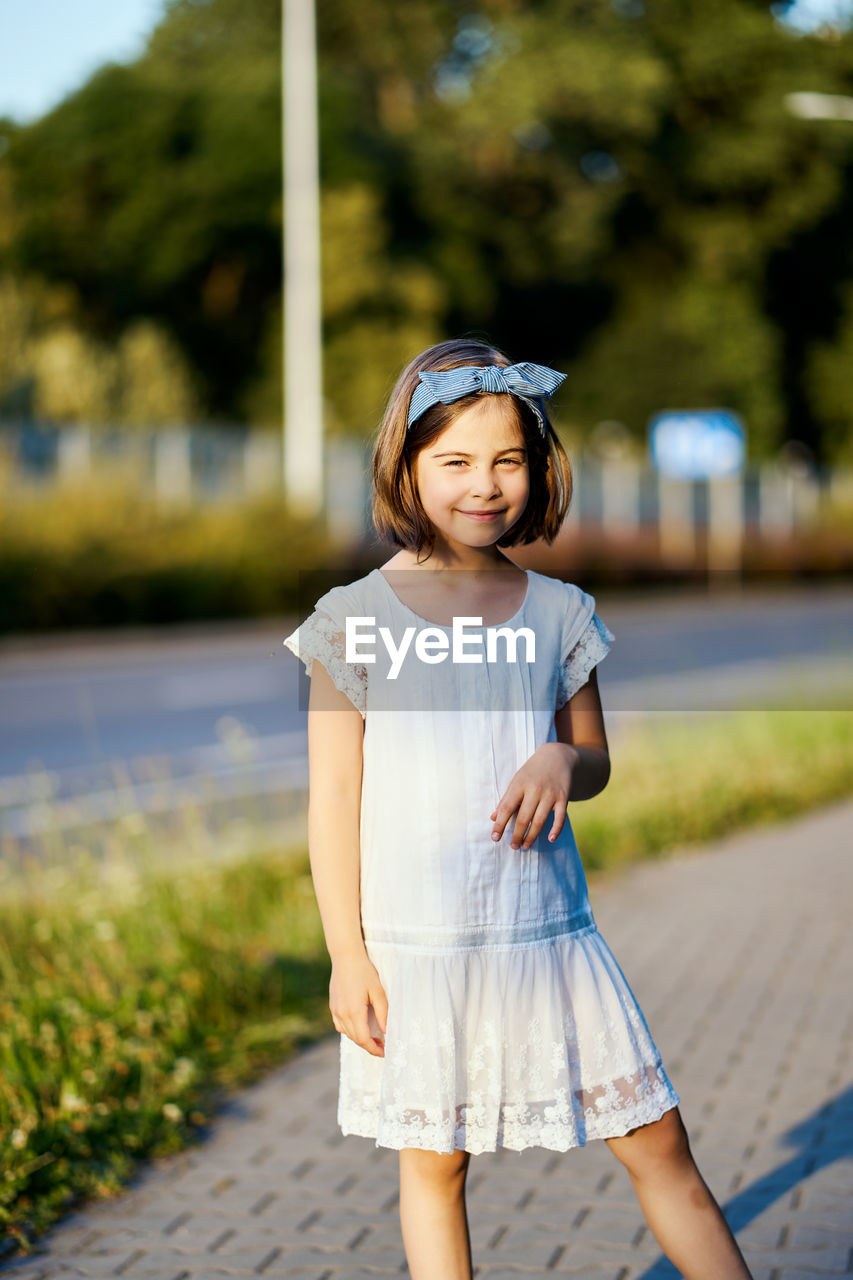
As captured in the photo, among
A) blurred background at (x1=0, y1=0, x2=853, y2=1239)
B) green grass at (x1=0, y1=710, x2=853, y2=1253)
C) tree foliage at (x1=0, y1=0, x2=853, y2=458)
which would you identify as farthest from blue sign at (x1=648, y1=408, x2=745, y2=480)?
green grass at (x1=0, y1=710, x2=853, y2=1253)

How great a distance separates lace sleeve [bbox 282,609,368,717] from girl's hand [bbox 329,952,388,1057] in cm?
35

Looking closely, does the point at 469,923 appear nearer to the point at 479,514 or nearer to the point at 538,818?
the point at 538,818

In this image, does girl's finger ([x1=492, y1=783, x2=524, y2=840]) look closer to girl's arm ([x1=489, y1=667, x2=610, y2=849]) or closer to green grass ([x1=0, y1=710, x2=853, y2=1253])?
girl's arm ([x1=489, y1=667, x2=610, y2=849])

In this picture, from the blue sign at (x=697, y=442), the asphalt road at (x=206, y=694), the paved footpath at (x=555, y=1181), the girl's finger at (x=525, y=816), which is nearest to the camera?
the girl's finger at (x=525, y=816)

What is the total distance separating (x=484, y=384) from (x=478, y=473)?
0.12 metres

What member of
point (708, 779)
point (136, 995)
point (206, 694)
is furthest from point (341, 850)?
point (206, 694)

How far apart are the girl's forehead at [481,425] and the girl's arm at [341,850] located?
1.20ft


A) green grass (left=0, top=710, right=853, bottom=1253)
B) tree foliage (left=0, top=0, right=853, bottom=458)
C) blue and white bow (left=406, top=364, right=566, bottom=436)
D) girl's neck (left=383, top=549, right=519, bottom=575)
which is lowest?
green grass (left=0, top=710, right=853, bottom=1253)

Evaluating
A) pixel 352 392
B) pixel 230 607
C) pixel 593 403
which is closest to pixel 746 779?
pixel 230 607

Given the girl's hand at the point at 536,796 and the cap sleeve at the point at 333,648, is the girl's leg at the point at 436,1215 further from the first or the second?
the cap sleeve at the point at 333,648

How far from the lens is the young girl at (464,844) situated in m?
2.37

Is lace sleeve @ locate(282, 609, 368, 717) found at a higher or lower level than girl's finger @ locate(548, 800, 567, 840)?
higher

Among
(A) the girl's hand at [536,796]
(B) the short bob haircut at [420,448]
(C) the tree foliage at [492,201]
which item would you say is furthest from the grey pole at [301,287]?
(A) the girl's hand at [536,796]

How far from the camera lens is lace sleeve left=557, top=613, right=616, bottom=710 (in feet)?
8.19
